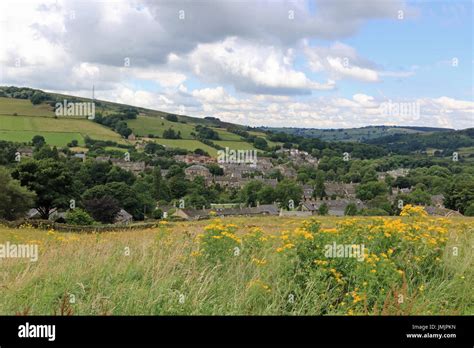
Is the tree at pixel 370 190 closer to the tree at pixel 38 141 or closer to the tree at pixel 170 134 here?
the tree at pixel 170 134

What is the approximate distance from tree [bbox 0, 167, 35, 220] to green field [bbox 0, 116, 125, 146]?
2063 inches

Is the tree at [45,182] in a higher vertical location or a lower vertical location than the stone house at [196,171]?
higher

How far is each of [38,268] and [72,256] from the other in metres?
0.97

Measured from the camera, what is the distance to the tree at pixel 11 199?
1442 inches

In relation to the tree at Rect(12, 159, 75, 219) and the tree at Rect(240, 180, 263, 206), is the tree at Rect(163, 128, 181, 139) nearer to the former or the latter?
the tree at Rect(240, 180, 263, 206)

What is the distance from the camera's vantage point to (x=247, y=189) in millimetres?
83500

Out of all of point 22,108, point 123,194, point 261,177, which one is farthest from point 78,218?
point 22,108

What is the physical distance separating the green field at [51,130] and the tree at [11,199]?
5241cm

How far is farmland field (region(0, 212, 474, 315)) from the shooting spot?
5406mm

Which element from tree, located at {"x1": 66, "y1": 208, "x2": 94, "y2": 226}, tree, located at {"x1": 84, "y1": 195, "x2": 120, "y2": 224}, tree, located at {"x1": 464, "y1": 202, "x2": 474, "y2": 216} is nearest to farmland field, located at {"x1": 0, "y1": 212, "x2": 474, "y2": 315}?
tree, located at {"x1": 66, "y1": 208, "x2": 94, "y2": 226}

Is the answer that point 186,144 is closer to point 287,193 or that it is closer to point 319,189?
point 319,189
